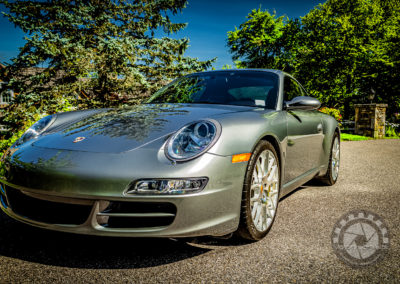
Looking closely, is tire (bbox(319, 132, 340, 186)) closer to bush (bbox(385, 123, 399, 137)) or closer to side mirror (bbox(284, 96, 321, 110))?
side mirror (bbox(284, 96, 321, 110))

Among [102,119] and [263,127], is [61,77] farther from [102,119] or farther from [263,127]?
[263,127]

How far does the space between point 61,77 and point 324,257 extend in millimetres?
9788

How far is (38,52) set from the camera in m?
9.11

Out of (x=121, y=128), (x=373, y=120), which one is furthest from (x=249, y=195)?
(x=373, y=120)

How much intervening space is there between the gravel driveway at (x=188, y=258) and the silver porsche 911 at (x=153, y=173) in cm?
20

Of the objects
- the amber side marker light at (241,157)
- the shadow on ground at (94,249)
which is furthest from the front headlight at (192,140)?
the shadow on ground at (94,249)

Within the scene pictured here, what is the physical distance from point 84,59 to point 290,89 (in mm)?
7435

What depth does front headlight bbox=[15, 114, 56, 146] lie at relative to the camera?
2.38 meters

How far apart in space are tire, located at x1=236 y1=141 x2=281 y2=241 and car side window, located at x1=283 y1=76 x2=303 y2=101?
1.06m

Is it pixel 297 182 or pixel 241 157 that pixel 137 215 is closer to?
pixel 241 157

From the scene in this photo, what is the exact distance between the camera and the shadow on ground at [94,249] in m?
1.86

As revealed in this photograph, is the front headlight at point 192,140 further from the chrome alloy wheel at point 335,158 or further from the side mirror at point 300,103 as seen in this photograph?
the chrome alloy wheel at point 335,158

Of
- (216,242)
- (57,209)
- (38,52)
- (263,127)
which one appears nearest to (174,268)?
(216,242)

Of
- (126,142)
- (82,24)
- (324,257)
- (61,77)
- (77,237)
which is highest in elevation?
(82,24)
